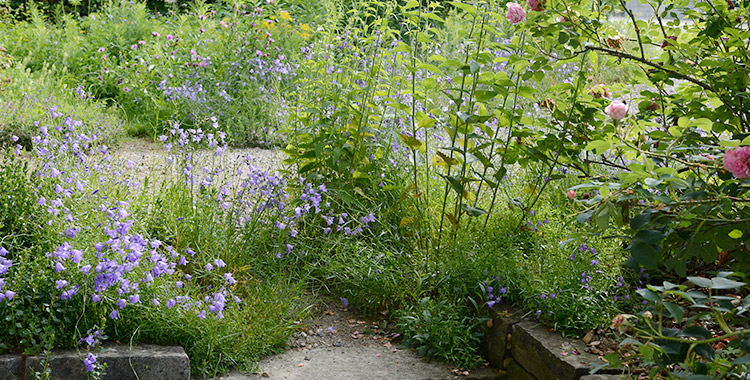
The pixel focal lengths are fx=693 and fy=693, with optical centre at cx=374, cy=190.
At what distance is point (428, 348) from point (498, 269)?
0.46 metres

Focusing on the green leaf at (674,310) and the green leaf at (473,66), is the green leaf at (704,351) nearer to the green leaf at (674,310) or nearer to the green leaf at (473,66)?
the green leaf at (674,310)

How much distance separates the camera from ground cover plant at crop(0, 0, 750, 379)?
6.87ft

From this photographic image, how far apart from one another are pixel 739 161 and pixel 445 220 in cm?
187

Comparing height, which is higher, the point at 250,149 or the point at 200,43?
the point at 200,43

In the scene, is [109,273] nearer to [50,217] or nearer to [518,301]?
[50,217]

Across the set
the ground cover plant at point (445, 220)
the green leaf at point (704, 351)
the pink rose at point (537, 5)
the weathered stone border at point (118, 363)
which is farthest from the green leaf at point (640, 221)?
the weathered stone border at point (118, 363)

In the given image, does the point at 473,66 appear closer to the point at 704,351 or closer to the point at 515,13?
the point at 515,13

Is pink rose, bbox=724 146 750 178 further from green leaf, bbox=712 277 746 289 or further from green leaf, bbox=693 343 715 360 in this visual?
green leaf, bbox=693 343 715 360

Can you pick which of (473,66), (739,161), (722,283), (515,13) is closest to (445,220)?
(473,66)

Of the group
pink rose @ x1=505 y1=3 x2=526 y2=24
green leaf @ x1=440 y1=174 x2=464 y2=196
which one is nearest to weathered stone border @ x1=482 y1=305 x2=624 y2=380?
green leaf @ x1=440 y1=174 x2=464 y2=196

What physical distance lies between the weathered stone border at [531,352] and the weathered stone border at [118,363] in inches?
49.6

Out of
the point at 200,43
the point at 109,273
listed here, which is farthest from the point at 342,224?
the point at 200,43

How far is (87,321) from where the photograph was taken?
7.94ft

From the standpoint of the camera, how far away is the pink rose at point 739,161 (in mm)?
1716
